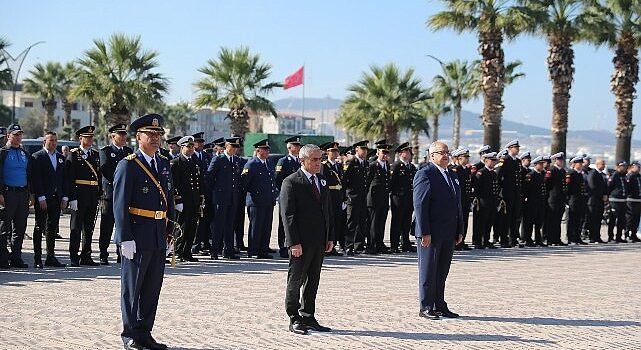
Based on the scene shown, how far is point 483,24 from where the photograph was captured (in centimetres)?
3325

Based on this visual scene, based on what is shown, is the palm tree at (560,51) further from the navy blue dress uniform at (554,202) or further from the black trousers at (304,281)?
the black trousers at (304,281)

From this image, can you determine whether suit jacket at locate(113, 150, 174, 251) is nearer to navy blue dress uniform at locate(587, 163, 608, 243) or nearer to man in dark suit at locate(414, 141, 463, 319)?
man in dark suit at locate(414, 141, 463, 319)

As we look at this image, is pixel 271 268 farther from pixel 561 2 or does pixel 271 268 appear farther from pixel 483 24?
pixel 561 2

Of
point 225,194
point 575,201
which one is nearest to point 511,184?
point 575,201

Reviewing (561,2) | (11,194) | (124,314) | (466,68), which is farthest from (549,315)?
(466,68)

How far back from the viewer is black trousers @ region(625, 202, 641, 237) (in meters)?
23.6

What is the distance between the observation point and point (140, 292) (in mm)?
Answer: 8609

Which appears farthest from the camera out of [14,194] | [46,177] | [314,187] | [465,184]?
[465,184]

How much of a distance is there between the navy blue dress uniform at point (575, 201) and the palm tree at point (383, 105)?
68.4 ft

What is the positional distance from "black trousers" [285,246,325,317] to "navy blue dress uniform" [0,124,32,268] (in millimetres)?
5690

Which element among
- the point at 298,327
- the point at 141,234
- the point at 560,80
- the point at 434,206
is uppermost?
the point at 560,80

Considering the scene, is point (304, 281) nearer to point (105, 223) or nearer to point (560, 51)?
point (105, 223)

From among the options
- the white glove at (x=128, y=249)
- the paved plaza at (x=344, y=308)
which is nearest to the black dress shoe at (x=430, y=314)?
the paved plaza at (x=344, y=308)

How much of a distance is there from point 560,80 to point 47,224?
25.9 metres
